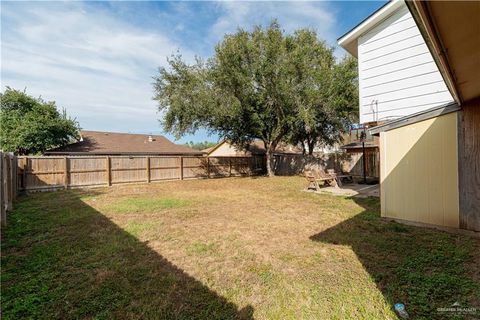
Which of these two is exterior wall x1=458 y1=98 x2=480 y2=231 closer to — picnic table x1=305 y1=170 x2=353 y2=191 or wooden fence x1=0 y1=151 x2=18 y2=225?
picnic table x1=305 y1=170 x2=353 y2=191

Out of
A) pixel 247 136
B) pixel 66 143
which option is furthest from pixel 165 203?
pixel 66 143

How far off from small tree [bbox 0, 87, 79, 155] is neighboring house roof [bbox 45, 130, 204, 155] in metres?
1.33

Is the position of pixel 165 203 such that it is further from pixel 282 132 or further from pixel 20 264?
pixel 282 132

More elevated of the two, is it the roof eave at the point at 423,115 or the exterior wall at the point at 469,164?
the roof eave at the point at 423,115

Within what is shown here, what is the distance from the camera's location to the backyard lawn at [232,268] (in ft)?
7.98

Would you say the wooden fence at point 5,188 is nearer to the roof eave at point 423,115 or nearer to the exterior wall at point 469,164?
the roof eave at point 423,115

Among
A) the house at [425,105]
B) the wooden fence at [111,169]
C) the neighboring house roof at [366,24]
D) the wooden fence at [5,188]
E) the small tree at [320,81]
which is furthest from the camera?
the small tree at [320,81]

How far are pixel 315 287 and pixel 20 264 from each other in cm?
425

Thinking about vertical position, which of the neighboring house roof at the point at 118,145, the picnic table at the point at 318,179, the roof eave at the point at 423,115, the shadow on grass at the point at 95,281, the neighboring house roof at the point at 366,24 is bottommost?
the shadow on grass at the point at 95,281

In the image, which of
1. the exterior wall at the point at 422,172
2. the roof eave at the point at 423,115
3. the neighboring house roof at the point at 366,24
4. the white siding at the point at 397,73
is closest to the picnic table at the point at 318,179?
the white siding at the point at 397,73

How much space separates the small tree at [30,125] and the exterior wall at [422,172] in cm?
2360

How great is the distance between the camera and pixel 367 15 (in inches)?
286

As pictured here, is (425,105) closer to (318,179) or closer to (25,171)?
(318,179)

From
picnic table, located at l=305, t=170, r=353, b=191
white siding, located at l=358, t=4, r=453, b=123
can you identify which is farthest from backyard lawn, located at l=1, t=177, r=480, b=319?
picnic table, located at l=305, t=170, r=353, b=191
